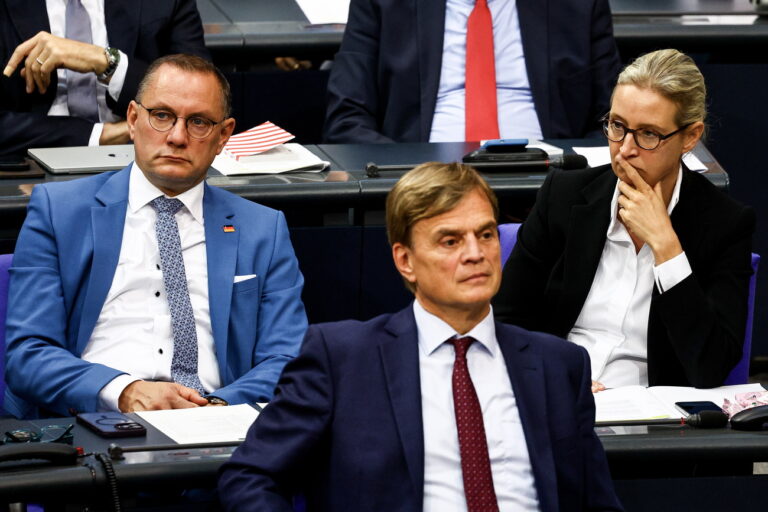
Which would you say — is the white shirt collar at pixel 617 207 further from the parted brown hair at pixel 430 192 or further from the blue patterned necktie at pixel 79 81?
the blue patterned necktie at pixel 79 81

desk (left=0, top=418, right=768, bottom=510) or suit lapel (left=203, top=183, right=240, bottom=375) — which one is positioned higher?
suit lapel (left=203, top=183, right=240, bottom=375)

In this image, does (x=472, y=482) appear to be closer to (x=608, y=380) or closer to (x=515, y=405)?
(x=515, y=405)

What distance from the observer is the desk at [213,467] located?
7.52 feet

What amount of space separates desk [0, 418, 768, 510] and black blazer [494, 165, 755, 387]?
412mm

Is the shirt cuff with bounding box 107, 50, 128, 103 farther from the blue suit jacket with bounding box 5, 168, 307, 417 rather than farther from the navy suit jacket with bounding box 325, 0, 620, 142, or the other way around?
the blue suit jacket with bounding box 5, 168, 307, 417

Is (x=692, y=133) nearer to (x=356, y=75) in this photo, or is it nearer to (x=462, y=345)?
(x=462, y=345)

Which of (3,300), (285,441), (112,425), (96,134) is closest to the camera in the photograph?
(285,441)

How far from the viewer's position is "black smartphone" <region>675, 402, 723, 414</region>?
8.91ft

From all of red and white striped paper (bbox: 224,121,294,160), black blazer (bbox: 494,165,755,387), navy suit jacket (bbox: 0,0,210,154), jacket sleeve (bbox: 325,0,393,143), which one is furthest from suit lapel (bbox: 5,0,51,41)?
black blazer (bbox: 494,165,755,387)

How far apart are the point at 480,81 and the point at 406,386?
2.44 m

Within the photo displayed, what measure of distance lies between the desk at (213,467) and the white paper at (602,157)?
1304mm

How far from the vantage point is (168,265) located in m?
3.16

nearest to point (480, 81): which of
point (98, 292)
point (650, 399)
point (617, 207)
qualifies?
point (617, 207)

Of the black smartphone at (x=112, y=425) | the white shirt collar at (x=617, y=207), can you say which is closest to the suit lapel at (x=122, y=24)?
the white shirt collar at (x=617, y=207)
